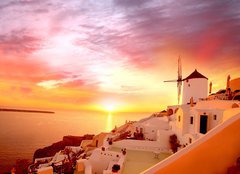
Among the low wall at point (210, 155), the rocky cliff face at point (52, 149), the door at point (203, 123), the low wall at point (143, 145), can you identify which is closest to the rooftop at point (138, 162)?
the low wall at point (143, 145)

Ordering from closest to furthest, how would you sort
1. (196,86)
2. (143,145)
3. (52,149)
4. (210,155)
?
(210,155) < (143,145) < (196,86) < (52,149)

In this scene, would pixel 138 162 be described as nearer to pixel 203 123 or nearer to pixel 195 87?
pixel 203 123

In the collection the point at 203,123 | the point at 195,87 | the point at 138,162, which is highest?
the point at 195,87

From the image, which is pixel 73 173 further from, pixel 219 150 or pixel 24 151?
pixel 24 151

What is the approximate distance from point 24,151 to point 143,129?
40815 millimetres

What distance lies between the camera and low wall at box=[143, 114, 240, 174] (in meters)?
3.17

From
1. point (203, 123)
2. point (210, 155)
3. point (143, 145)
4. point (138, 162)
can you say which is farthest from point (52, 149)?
point (210, 155)

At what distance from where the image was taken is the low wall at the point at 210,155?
317 centimetres

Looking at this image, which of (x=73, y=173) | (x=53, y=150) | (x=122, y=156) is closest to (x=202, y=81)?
(x=122, y=156)

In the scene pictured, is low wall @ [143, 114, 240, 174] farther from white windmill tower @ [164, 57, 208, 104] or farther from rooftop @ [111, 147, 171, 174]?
white windmill tower @ [164, 57, 208, 104]

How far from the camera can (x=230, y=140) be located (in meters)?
3.68

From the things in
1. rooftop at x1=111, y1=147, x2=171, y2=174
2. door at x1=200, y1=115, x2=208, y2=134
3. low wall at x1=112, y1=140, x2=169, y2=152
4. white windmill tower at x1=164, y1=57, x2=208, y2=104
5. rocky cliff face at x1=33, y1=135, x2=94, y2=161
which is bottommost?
rocky cliff face at x1=33, y1=135, x2=94, y2=161

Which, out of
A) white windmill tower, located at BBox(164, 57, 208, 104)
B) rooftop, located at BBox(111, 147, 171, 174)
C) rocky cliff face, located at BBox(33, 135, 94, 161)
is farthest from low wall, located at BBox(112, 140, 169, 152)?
rocky cliff face, located at BBox(33, 135, 94, 161)

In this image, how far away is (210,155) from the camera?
11.4ft
